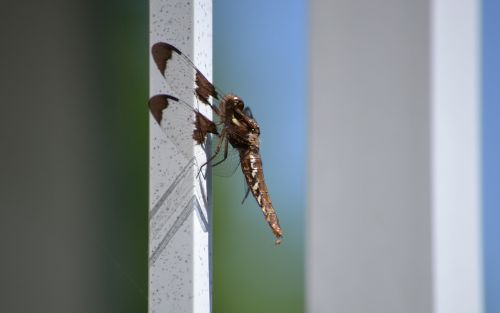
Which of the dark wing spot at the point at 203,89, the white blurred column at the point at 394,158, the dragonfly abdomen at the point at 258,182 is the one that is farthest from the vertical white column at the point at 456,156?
the dark wing spot at the point at 203,89

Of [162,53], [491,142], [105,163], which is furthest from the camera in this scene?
[105,163]

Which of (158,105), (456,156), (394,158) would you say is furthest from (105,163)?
(456,156)

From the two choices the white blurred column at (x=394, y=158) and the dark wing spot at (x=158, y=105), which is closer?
the dark wing spot at (x=158, y=105)

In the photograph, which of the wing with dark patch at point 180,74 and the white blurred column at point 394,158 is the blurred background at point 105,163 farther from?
the wing with dark patch at point 180,74

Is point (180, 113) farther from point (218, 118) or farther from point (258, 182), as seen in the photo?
point (258, 182)

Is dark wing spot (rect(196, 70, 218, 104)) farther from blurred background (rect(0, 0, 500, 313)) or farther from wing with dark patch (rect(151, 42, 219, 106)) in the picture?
blurred background (rect(0, 0, 500, 313))
